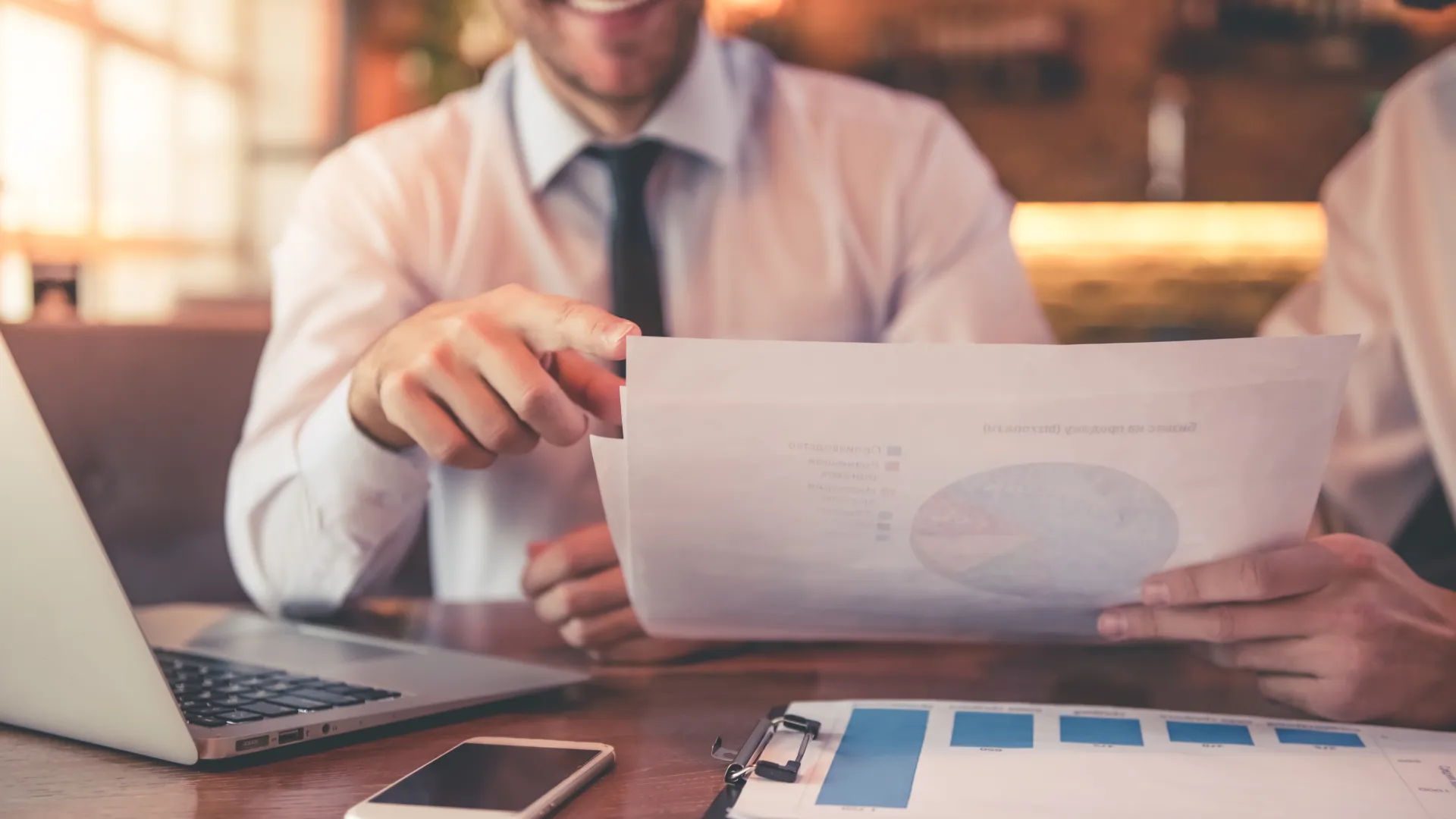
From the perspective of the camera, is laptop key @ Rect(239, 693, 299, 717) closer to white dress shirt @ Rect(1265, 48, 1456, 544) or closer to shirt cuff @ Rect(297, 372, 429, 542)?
shirt cuff @ Rect(297, 372, 429, 542)

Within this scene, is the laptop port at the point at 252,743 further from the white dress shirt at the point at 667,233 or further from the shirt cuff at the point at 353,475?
the white dress shirt at the point at 667,233

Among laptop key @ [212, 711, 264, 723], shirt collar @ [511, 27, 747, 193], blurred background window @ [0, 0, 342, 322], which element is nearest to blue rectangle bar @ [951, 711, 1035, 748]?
laptop key @ [212, 711, 264, 723]

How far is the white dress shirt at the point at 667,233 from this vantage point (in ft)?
3.69

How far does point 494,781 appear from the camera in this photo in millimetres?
485

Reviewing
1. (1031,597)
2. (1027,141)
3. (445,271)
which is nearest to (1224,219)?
(1027,141)

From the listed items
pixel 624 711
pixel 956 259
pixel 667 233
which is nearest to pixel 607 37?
pixel 667 233

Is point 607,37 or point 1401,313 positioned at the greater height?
point 607,37

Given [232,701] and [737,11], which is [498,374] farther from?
[737,11]

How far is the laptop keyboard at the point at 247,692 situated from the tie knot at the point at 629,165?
1.99ft

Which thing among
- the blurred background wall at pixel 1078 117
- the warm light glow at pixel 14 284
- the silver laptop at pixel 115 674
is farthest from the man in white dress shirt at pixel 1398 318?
the warm light glow at pixel 14 284

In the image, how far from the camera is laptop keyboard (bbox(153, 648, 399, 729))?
0.57 metres

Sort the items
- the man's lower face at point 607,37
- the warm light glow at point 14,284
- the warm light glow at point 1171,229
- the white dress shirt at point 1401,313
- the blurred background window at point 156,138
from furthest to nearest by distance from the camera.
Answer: the warm light glow at point 1171,229, the blurred background window at point 156,138, the warm light glow at point 14,284, the man's lower face at point 607,37, the white dress shirt at point 1401,313

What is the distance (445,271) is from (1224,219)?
3391 mm

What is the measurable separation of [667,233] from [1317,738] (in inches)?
31.2
